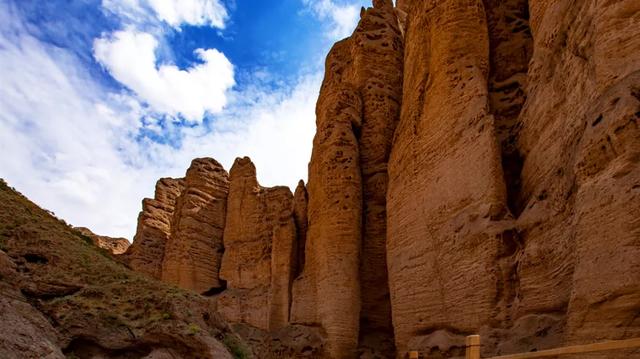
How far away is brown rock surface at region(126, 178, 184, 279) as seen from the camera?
3094 centimetres

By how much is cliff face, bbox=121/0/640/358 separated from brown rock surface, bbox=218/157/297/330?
110 mm

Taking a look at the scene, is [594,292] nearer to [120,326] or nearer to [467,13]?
[120,326]

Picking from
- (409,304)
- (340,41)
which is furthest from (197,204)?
(409,304)

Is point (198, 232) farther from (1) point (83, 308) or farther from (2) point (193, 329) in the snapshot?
(1) point (83, 308)

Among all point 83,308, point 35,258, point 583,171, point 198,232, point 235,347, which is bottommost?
point 235,347

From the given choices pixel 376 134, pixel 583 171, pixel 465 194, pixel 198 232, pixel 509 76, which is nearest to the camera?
pixel 583 171

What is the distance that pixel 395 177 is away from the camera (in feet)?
47.9

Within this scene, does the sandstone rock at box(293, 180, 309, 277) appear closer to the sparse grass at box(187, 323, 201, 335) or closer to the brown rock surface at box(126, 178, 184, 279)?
the sparse grass at box(187, 323, 201, 335)

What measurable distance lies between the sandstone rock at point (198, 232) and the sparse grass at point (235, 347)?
16.1 metres

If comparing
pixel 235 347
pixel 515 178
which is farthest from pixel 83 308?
pixel 515 178

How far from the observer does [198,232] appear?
89.1 ft

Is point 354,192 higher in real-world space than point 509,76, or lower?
lower

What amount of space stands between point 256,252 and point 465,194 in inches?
598

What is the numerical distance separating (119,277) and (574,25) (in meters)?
9.74
